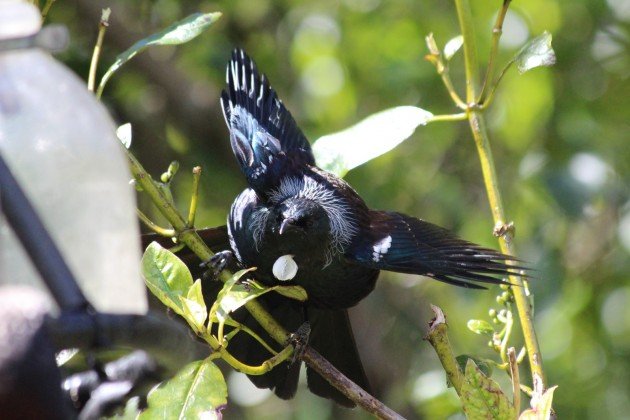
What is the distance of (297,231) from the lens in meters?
3.27

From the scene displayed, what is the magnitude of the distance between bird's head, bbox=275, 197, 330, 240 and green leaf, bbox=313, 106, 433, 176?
1.71 ft

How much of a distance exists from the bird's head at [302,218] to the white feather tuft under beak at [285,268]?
0.08 metres

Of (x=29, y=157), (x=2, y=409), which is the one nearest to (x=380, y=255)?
(x=29, y=157)

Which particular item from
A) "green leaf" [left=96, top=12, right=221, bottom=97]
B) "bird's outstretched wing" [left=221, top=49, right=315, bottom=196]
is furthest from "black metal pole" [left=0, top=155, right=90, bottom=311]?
"bird's outstretched wing" [left=221, top=49, right=315, bottom=196]

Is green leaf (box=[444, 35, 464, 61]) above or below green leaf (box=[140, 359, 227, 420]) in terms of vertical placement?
above

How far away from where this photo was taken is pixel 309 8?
5.67 meters

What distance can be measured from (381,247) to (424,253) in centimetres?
16

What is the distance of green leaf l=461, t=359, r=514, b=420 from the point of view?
2008 millimetres

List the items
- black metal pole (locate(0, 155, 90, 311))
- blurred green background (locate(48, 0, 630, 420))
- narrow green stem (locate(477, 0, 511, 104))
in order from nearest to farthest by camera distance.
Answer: black metal pole (locate(0, 155, 90, 311)), narrow green stem (locate(477, 0, 511, 104)), blurred green background (locate(48, 0, 630, 420))

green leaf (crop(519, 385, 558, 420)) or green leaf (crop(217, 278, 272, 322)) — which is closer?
green leaf (crop(519, 385, 558, 420))

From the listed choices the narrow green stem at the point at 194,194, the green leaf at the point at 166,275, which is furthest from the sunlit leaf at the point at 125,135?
the green leaf at the point at 166,275

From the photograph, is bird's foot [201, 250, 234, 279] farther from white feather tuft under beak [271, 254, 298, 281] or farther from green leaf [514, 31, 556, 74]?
green leaf [514, 31, 556, 74]

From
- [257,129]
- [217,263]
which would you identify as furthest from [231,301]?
[257,129]

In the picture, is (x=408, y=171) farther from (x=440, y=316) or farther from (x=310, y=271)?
(x=440, y=316)
